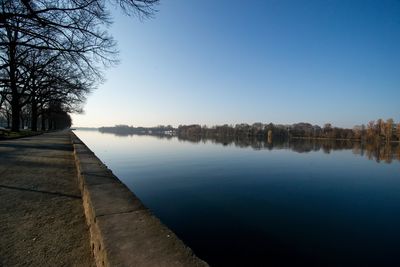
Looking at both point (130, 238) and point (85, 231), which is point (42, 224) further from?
point (130, 238)

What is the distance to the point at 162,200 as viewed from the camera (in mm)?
11383

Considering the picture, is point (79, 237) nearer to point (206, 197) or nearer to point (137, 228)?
point (137, 228)

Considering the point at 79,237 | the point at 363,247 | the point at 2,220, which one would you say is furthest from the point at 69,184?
the point at 363,247

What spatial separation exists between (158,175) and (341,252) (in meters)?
12.7

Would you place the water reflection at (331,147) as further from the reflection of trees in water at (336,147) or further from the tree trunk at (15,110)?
the tree trunk at (15,110)

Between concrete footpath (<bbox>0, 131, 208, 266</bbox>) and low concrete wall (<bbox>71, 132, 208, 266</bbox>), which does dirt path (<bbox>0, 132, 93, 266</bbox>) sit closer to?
concrete footpath (<bbox>0, 131, 208, 266</bbox>)

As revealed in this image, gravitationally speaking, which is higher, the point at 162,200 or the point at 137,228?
the point at 137,228

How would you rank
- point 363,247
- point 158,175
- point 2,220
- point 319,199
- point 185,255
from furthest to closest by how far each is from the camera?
point 158,175 → point 319,199 → point 363,247 → point 2,220 → point 185,255

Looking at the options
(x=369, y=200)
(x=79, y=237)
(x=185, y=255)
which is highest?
(x=185, y=255)

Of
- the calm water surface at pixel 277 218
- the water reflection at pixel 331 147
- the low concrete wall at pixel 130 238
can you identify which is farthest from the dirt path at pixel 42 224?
the water reflection at pixel 331 147

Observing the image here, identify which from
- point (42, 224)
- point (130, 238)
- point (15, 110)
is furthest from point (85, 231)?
point (15, 110)

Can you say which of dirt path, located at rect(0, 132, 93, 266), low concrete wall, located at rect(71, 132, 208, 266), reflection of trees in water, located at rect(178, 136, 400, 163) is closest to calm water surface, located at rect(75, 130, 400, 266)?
low concrete wall, located at rect(71, 132, 208, 266)

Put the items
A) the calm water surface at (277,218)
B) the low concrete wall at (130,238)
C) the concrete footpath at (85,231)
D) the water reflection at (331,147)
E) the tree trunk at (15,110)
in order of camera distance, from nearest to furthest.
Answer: the low concrete wall at (130,238) < the concrete footpath at (85,231) < the calm water surface at (277,218) < the tree trunk at (15,110) < the water reflection at (331,147)

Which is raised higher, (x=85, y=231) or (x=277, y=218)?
(x=85, y=231)
